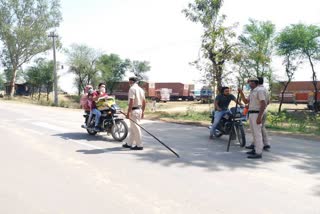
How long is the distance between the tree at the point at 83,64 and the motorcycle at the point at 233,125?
54.1 metres

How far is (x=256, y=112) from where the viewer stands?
307 inches

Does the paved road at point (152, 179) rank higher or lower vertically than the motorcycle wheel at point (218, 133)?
lower

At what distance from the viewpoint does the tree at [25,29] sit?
145 feet

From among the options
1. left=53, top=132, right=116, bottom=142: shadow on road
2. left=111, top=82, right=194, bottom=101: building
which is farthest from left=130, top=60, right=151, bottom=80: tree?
left=53, top=132, right=116, bottom=142: shadow on road

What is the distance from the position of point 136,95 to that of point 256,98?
2.80 metres

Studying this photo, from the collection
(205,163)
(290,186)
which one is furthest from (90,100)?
(290,186)

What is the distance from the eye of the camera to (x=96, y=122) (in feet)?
32.2

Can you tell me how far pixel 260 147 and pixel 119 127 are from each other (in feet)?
12.8

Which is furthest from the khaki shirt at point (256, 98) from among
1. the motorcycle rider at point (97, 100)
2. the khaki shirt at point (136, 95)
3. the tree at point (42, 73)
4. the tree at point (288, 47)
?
the tree at point (42, 73)

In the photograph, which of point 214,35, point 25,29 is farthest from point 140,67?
point 214,35

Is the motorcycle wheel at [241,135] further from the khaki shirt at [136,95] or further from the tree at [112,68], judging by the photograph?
the tree at [112,68]

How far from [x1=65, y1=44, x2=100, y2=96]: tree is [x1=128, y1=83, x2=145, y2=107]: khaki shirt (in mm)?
55102

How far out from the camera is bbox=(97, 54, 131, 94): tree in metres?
65.2

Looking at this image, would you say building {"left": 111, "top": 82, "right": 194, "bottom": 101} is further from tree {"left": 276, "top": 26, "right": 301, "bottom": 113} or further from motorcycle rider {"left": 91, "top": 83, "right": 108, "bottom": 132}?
motorcycle rider {"left": 91, "top": 83, "right": 108, "bottom": 132}
